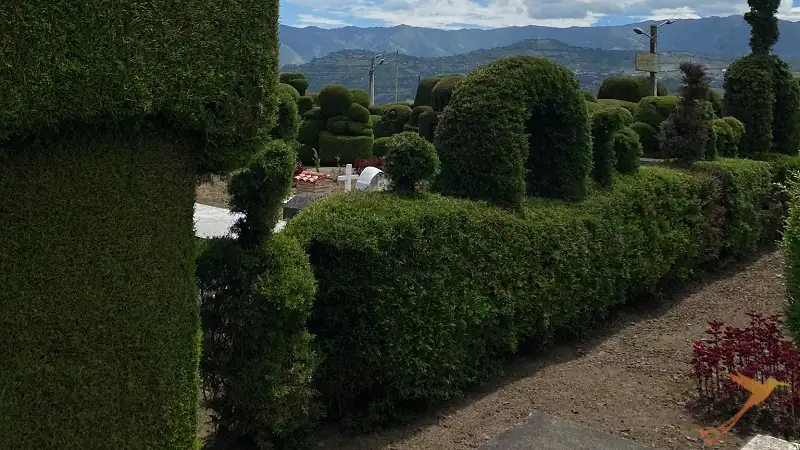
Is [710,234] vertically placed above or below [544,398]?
above

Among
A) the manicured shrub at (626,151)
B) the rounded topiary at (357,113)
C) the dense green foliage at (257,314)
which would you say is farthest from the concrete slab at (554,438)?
the rounded topiary at (357,113)

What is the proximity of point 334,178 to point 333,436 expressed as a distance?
716 inches

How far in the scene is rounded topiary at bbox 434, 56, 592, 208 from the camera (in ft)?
23.5

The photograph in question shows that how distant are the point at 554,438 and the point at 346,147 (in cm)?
2167

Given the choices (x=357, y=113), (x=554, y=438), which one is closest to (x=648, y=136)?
(x=554, y=438)

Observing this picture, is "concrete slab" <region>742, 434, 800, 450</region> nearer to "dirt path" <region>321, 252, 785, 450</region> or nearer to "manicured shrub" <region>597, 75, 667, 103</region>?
"dirt path" <region>321, 252, 785, 450</region>

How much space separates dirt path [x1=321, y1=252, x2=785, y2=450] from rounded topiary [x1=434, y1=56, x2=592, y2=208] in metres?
1.95

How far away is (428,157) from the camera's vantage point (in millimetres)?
6441

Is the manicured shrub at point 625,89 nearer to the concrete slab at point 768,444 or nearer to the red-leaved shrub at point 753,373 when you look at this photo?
the red-leaved shrub at point 753,373

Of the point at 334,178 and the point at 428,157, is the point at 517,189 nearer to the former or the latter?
the point at 428,157

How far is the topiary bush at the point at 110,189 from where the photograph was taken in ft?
11.2

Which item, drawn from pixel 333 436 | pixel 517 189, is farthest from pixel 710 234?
pixel 333 436

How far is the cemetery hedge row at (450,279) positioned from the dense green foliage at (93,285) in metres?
1.74

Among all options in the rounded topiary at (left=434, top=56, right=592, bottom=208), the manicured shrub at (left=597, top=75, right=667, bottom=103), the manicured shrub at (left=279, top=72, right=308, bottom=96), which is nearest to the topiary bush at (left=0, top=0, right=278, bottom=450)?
the rounded topiary at (left=434, top=56, right=592, bottom=208)
